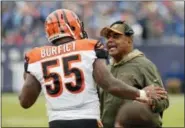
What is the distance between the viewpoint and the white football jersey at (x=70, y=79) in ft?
16.6

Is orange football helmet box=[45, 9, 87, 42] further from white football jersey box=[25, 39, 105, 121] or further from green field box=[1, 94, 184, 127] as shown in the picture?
green field box=[1, 94, 184, 127]

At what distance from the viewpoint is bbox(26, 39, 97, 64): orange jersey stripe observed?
510 centimetres

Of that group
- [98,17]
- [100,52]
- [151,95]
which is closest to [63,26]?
[100,52]

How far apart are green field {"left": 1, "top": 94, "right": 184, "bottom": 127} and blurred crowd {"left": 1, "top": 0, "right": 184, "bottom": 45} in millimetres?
1994

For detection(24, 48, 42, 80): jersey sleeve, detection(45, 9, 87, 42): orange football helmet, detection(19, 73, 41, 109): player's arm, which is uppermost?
detection(45, 9, 87, 42): orange football helmet

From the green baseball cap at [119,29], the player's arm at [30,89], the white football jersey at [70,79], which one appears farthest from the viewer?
the green baseball cap at [119,29]

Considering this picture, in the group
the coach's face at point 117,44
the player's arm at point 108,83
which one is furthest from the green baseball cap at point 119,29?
the player's arm at point 108,83

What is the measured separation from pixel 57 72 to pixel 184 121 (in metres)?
8.49

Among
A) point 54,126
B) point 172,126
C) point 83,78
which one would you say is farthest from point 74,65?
point 172,126

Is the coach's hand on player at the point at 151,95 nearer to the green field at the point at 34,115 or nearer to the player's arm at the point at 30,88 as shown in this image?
the player's arm at the point at 30,88

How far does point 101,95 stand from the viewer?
19.9ft

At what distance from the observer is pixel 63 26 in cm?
516

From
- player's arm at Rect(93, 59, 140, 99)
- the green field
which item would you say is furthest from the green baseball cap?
the green field

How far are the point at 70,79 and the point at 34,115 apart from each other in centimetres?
941
